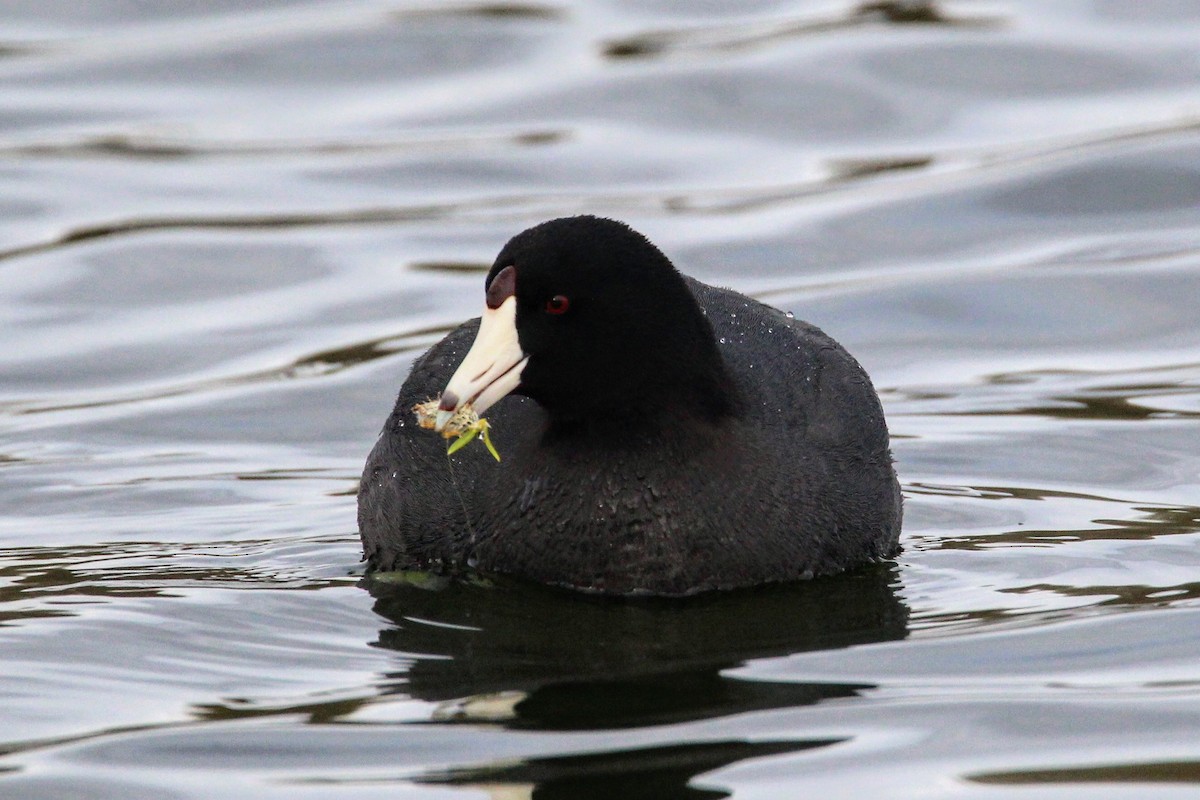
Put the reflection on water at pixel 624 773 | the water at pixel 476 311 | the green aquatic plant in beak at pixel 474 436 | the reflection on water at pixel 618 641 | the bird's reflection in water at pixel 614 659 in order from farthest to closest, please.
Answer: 1. the green aquatic plant in beak at pixel 474 436
2. the reflection on water at pixel 618 641
3. the water at pixel 476 311
4. the bird's reflection in water at pixel 614 659
5. the reflection on water at pixel 624 773

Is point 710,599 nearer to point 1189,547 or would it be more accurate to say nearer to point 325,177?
point 1189,547

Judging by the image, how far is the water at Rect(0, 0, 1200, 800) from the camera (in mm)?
4949

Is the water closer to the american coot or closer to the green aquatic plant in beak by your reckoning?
the american coot

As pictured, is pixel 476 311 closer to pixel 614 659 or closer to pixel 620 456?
pixel 620 456

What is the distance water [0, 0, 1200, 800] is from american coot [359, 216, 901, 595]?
14cm

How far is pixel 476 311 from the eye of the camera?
34.2ft

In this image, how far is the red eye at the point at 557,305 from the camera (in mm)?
5914

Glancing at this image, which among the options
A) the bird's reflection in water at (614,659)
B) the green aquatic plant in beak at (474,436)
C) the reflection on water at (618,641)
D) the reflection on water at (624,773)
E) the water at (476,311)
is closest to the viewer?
the reflection on water at (624,773)

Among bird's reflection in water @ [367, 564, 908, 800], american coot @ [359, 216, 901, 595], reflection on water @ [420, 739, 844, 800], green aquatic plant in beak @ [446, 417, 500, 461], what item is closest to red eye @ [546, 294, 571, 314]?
american coot @ [359, 216, 901, 595]

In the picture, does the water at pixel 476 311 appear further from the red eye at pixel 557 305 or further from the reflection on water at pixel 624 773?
the red eye at pixel 557 305

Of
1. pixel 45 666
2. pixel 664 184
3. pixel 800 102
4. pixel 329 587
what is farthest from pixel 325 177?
pixel 45 666

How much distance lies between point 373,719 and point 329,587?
1419mm

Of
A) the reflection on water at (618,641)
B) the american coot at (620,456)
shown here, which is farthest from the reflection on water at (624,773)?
the american coot at (620,456)

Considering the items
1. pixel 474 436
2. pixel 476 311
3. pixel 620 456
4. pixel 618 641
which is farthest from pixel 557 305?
pixel 476 311
